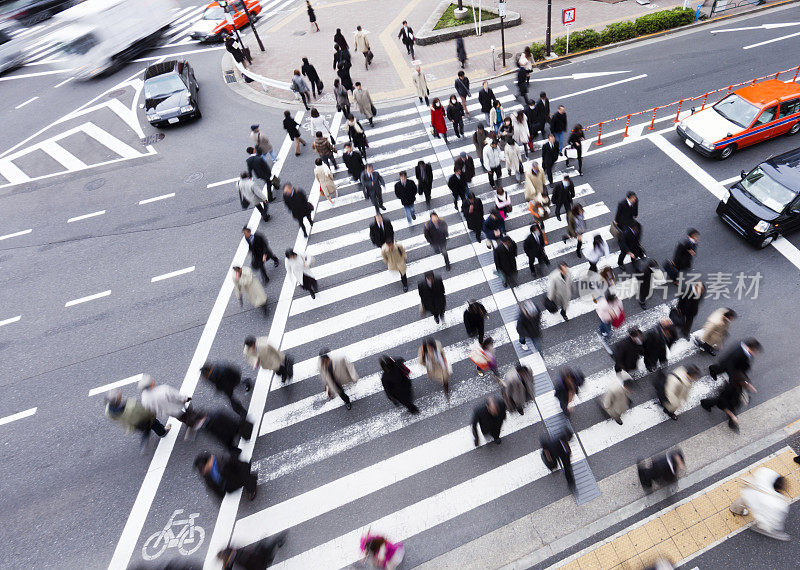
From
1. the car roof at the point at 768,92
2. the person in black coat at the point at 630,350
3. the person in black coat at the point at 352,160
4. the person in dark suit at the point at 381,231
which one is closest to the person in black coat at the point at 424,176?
the person in black coat at the point at 352,160

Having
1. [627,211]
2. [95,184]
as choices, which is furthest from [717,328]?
[95,184]

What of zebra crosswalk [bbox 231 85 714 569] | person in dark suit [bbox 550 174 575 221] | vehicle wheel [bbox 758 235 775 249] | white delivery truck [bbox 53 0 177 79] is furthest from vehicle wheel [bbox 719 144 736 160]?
white delivery truck [bbox 53 0 177 79]

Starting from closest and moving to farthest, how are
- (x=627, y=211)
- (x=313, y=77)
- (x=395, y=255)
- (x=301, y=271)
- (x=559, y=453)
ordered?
(x=559, y=453), (x=627, y=211), (x=395, y=255), (x=301, y=271), (x=313, y=77)

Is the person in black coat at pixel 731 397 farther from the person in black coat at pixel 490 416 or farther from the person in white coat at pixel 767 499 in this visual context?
the person in black coat at pixel 490 416

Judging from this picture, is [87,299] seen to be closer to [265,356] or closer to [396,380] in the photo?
[265,356]

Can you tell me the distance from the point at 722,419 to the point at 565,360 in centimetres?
288

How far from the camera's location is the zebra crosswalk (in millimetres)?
7621

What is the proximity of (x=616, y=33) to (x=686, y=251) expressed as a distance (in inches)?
608

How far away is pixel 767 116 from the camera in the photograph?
533 inches

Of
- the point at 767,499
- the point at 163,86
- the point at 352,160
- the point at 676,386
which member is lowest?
the point at 767,499

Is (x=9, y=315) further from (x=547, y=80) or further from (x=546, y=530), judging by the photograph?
(x=547, y=80)

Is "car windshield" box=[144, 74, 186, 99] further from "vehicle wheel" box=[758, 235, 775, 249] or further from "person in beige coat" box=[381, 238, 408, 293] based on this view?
"vehicle wheel" box=[758, 235, 775, 249]

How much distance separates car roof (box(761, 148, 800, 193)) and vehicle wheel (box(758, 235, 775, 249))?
121 cm

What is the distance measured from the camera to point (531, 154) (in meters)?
15.0
